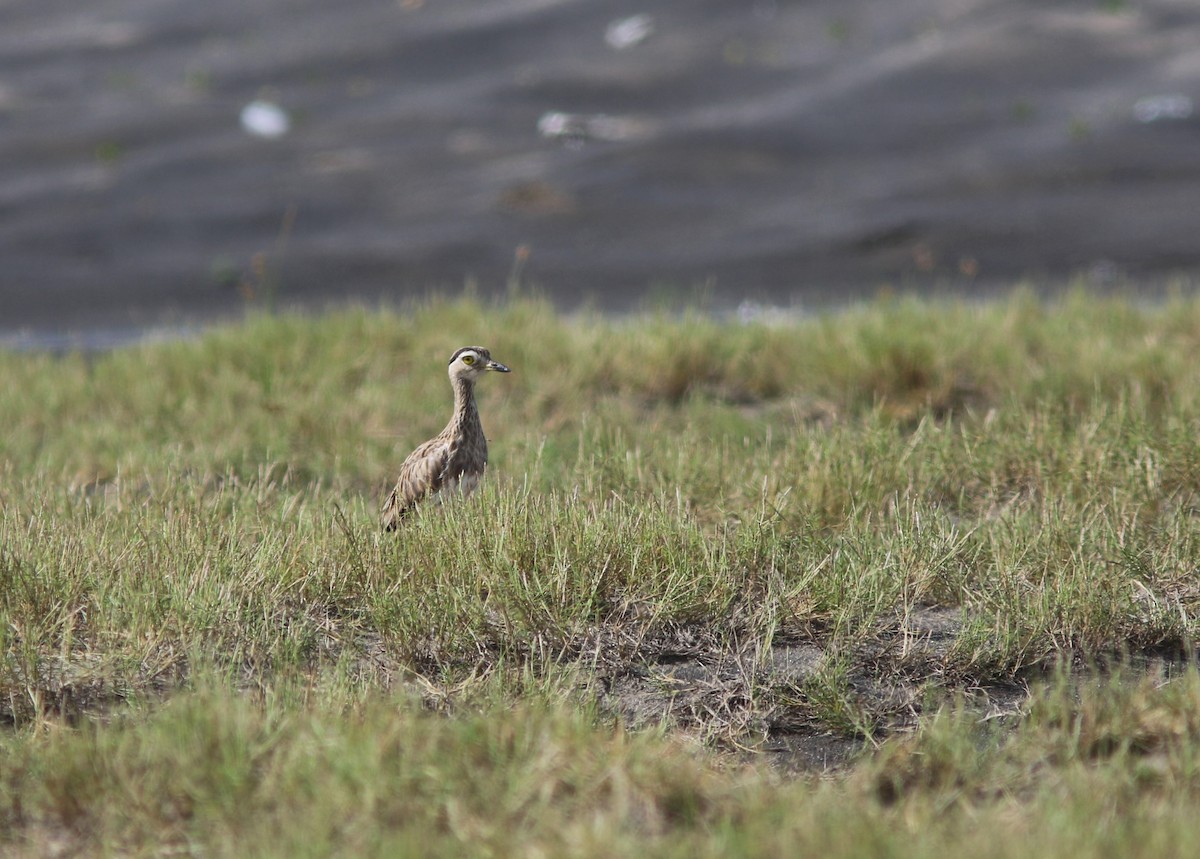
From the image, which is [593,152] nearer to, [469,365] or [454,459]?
[469,365]

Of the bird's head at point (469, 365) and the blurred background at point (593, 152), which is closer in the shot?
the bird's head at point (469, 365)

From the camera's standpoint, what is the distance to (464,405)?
5.62 metres

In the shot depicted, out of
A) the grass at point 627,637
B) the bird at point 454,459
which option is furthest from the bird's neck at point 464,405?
the grass at point 627,637

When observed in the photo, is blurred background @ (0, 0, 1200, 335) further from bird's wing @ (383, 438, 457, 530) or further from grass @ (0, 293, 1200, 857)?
bird's wing @ (383, 438, 457, 530)

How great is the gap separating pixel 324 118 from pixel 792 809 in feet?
42.7

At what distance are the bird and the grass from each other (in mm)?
284

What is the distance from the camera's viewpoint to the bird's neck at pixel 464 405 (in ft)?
18.2

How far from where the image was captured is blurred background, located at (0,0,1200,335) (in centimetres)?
1220

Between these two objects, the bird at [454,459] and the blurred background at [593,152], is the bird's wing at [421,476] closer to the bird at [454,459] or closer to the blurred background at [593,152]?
the bird at [454,459]

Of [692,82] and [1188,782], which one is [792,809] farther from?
[692,82]

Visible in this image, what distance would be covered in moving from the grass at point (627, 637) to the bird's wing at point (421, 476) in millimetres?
294

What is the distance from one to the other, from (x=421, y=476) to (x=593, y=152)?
904cm

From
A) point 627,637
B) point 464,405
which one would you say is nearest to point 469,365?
point 464,405

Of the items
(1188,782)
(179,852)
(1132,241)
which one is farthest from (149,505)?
(1132,241)
